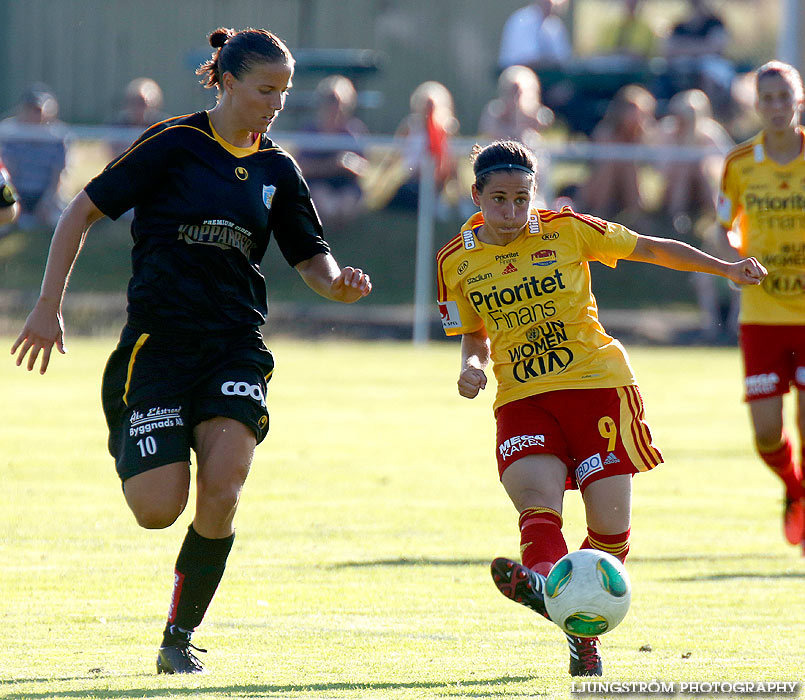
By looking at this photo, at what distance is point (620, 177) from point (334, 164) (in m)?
3.54

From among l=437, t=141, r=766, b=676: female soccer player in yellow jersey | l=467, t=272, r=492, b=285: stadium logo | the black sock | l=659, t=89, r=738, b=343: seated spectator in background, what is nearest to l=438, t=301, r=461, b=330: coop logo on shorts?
l=437, t=141, r=766, b=676: female soccer player in yellow jersey

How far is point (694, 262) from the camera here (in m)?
5.64

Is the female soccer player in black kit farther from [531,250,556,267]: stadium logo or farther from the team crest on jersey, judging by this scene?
[531,250,556,267]: stadium logo

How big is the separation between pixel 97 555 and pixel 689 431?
6367mm

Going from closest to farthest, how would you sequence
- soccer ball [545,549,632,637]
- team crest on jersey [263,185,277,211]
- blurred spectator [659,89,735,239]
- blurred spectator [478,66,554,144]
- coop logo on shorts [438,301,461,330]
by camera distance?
1. soccer ball [545,549,632,637]
2. team crest on jersey [263,185,277,211]
3. coop logo on shorts [438,301,461,330]
4. blurred spectator [478,66,554,144]
5. blurred spectator [659,89,735,239]

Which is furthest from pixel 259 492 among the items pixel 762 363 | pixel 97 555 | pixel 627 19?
pixel 627 19

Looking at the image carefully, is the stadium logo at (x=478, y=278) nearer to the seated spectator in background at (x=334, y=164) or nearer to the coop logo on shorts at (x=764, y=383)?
the coop logo on shorts at (x=764, y=383)

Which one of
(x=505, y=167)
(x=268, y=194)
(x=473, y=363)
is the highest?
(x=505, y=167)

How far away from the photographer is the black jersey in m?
5.40

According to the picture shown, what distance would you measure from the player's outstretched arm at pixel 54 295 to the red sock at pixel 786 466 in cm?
425

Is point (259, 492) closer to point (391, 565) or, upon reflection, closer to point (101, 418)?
point (391, 565)

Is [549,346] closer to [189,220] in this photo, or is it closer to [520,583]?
[520,583]

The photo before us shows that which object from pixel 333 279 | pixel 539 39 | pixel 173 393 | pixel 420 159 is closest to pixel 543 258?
pixel 333 279

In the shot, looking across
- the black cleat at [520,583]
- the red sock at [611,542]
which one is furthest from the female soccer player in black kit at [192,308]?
the red sock at [611,542]
